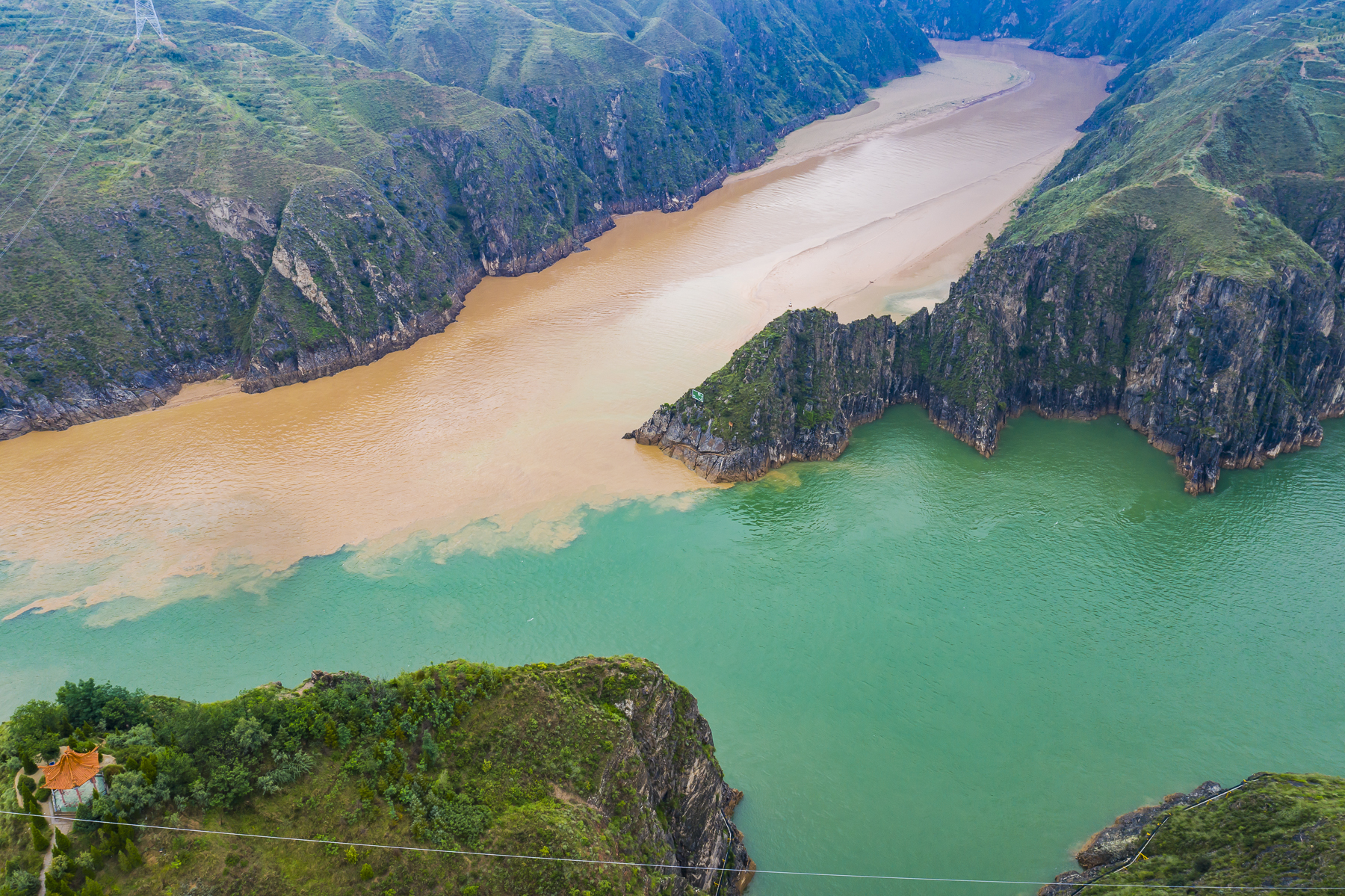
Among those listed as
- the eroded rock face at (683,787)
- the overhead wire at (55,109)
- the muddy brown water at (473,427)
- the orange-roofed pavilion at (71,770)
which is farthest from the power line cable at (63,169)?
the eroded rock face at (683,787)

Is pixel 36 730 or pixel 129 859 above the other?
pixel 36 730

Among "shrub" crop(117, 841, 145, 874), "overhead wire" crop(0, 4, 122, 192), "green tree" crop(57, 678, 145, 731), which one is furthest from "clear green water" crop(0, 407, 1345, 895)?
"overhead wire" crop(0, 4, 122, 192)

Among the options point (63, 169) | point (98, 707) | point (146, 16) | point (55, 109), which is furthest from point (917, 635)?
point (146, 16)

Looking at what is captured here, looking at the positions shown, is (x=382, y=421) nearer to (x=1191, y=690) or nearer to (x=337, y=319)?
(x=337, y=319)

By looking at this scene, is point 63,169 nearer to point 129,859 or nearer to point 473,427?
point 473,427

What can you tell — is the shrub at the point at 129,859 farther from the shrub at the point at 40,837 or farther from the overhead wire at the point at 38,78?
the overhead wire at the point at 38,78

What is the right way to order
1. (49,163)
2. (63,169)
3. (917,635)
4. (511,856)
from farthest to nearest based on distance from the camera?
1. (63,169)
2. (49,163)
3. (917,635)
4. (511,856)
